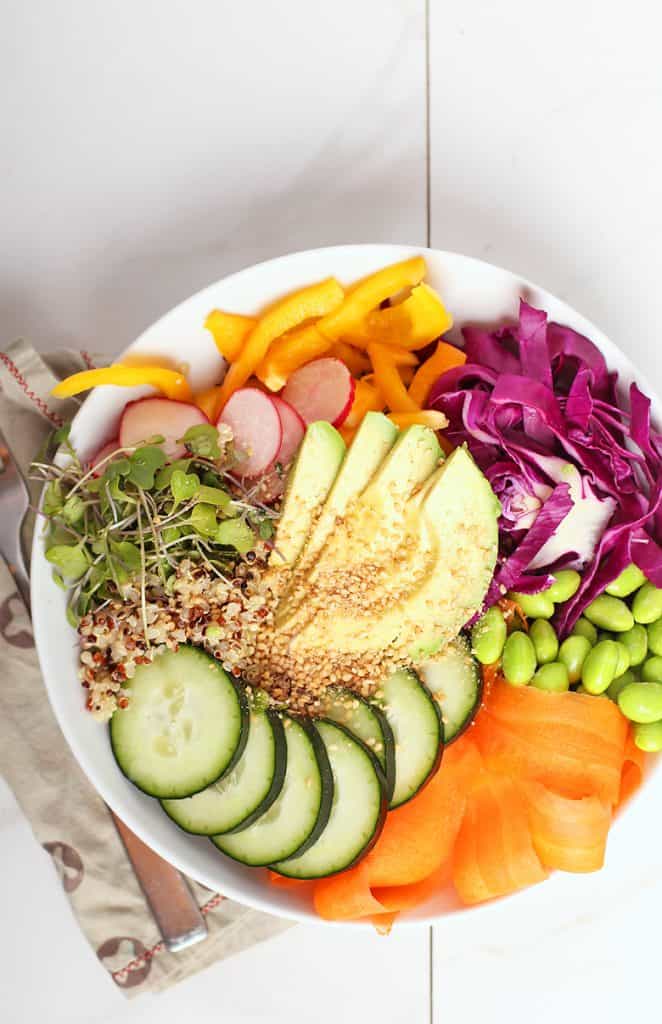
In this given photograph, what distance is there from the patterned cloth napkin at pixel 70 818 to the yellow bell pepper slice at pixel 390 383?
0.48m

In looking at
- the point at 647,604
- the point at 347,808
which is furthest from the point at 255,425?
the point at 647,604

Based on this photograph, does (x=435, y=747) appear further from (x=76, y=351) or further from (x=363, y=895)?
(x=76, y=351)

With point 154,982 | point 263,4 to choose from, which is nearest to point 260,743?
point 154,982

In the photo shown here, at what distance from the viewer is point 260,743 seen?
142cm

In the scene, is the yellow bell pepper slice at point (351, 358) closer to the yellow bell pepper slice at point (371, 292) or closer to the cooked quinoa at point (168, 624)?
the yellow bell pepper slice at point (371, 292)

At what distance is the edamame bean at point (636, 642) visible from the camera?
1.56m

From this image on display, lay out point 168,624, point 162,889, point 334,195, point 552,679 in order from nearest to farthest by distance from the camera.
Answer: point 168,624
point 552,679
point 162,889
point 334,195

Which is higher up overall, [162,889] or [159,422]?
[159,422]

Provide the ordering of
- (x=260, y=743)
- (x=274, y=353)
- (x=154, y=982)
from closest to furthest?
(x=260, y=743)
(x=274, y=353)
(x=154, y=982)

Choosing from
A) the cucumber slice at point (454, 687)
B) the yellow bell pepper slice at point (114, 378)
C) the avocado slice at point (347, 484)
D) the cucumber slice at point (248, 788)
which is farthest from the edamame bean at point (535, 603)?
the yellow bell pepper slice at point (114, 378)

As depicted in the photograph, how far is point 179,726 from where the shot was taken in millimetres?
1427

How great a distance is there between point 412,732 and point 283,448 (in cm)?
48

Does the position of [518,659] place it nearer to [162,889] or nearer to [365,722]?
[365,722]

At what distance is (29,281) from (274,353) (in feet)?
1.65
